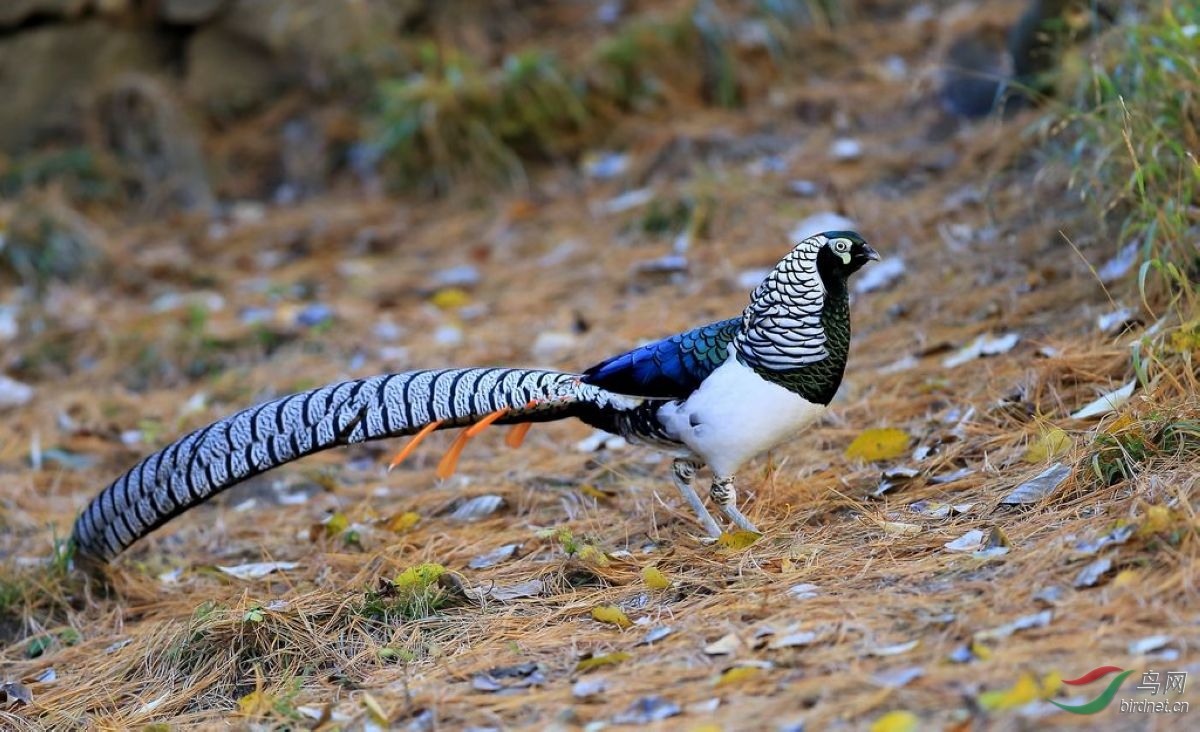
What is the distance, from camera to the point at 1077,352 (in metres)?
4.23

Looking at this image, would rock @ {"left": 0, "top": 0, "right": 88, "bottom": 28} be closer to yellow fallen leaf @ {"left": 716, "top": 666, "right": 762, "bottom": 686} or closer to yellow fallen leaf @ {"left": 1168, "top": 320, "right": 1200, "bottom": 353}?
yellow fallen leaf @ {"left": 1168, "top": 320, "right": 1200, "bottom": 353}

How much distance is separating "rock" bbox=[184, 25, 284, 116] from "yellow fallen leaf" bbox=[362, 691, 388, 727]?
7.38 meters

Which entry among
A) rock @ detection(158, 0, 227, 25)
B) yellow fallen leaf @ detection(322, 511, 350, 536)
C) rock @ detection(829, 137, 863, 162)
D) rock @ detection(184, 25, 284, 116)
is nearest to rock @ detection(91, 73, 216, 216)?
rock @ detection(184, 25, 284, 116)

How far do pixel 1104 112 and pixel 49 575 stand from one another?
4.00m

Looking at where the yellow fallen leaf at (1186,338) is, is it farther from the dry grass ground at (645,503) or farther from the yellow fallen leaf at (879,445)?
the yellow fallen leaf at (879,445)

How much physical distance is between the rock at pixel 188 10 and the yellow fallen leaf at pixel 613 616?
7.35 m

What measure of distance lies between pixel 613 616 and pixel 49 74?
298 inches

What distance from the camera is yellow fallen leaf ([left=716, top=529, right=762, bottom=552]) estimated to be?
357cm

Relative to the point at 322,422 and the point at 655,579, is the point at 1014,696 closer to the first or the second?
the point at 655,579

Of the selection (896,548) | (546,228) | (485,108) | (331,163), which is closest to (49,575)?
(896,548)

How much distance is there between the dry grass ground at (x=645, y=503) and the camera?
2793mm

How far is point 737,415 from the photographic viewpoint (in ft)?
11.2

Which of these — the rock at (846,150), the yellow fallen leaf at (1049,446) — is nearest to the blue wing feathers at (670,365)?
the yellow fallen leaf at (1049,446)

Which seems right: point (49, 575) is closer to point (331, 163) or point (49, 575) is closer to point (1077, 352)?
point (1077, 352)
